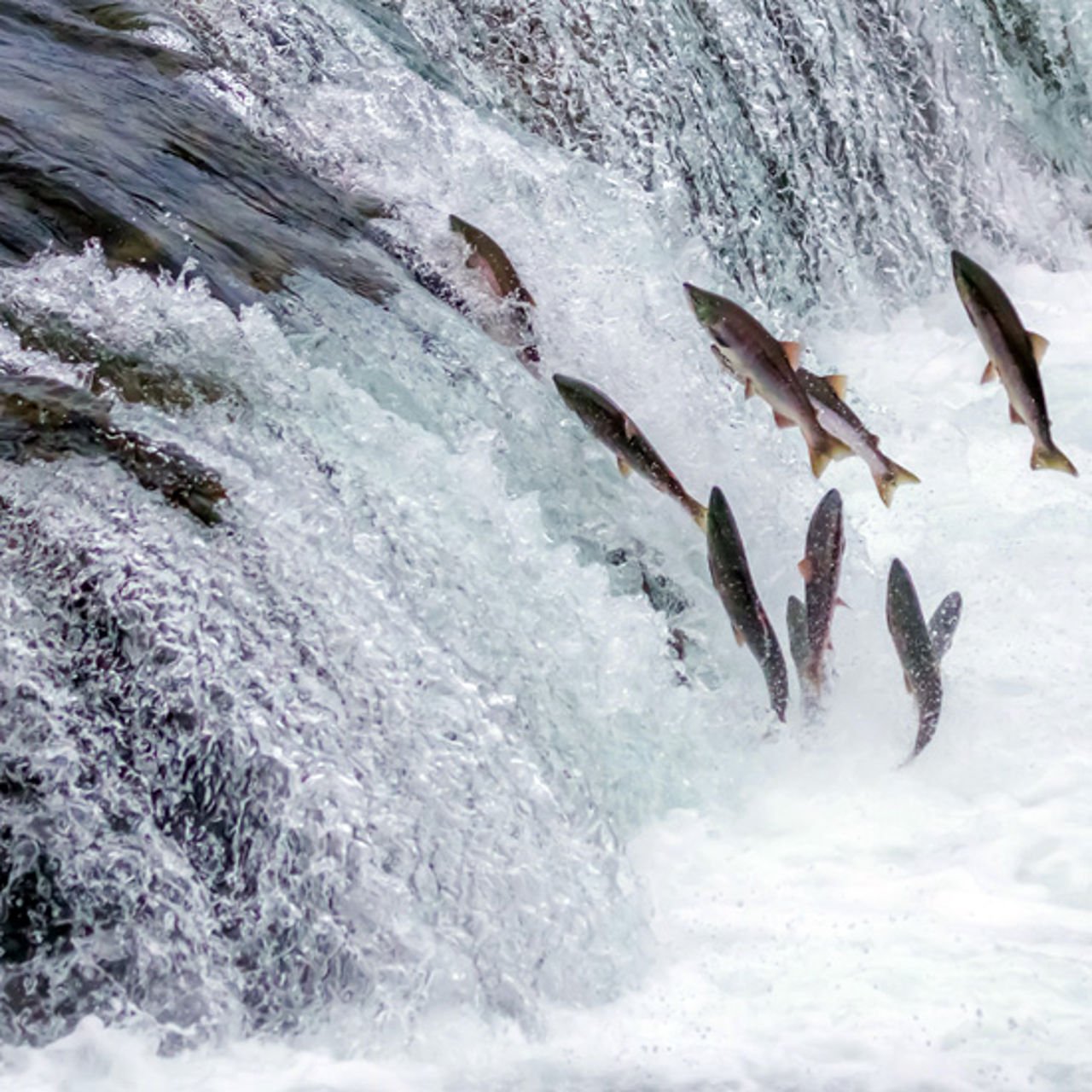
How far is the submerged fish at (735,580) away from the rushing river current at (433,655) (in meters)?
0.31

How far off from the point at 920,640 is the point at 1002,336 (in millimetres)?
565

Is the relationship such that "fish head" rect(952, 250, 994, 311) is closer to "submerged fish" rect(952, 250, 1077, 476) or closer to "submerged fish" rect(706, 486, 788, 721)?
"submerged fish" rect(952, 250, 1077, 476)

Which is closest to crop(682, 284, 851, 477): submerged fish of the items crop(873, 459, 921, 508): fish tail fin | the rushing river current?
crop(873, 459, 921, 508): fish tail fin

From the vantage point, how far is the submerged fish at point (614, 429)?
328cm

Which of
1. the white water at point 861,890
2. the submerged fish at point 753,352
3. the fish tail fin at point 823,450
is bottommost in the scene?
the white water at point 861,890

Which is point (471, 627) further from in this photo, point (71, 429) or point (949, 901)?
point (949, 901)

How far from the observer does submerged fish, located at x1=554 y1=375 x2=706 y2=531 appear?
3.28 meters

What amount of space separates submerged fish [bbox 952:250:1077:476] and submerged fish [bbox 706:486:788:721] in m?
0.62

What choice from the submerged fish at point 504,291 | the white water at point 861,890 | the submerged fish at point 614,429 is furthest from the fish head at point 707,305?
the submerged fish at point 504,291

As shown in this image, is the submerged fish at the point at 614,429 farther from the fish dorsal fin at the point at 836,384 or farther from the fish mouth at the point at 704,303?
the fish dorsal fin at the point at 836,384

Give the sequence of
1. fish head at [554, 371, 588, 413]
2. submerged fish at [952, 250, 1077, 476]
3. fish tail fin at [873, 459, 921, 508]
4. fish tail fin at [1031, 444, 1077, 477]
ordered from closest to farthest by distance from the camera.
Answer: submerged fish at [952, 250, 1077, 476] → fish head at [554, 371, 588, 413] → fish tail fin at [1031, 444, 1077, 477] → fish tail fin at [873, 459, 921, 508]

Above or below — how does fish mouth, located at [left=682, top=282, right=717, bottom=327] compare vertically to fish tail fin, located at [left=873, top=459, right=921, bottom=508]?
above

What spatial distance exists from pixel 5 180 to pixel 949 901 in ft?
7.58

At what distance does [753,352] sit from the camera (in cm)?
315
